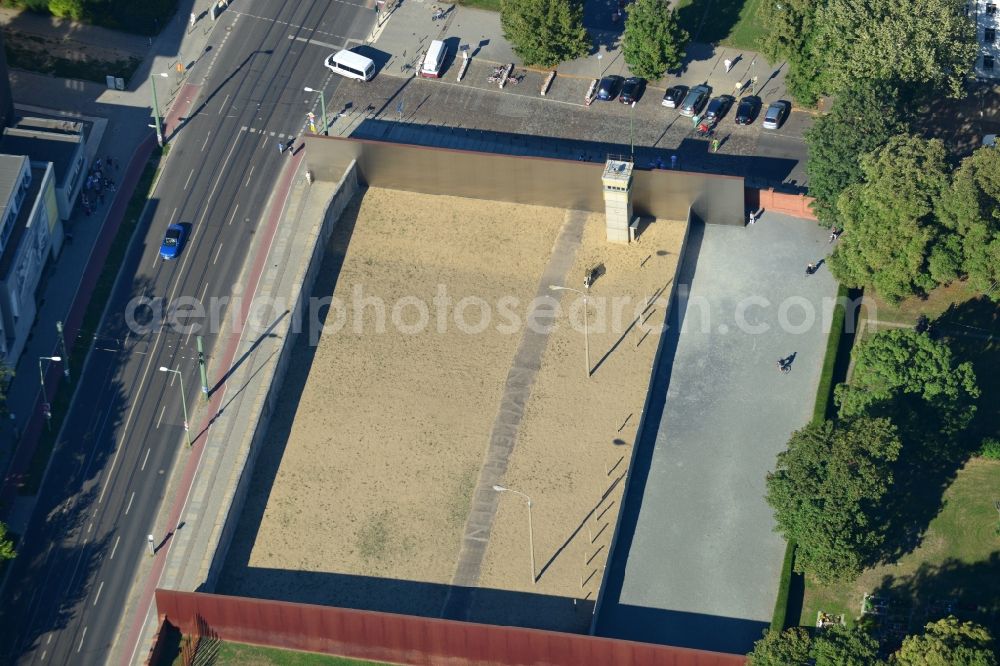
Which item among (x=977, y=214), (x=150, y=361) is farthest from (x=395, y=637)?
(x=977, y=214)

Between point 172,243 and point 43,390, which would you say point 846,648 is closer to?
point 43,390

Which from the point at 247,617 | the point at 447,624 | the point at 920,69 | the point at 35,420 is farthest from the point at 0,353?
the point at 920,69

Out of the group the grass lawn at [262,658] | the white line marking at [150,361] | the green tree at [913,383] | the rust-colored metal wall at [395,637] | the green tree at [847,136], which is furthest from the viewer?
the green tree at [847,136]

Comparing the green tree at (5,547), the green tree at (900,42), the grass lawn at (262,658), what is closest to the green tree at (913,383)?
the green tree at (900,42)

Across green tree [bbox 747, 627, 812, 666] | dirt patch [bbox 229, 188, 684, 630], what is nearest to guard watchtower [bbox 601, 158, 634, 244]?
dirt patch [bbox 229, 188, 684, 630]

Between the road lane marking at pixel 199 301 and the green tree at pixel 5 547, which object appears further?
the road lane marking at pixel 199 301

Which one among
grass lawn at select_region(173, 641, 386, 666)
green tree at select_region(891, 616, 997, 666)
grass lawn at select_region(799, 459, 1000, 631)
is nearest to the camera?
green tree at select_region(891, 616, 997, 666)

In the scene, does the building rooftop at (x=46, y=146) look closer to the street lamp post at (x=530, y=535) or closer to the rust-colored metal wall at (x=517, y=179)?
the rust-colored metal wall at (x=517, y=179)

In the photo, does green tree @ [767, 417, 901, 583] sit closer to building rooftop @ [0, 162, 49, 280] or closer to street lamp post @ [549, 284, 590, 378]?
street lamp post @ [549, 284, 590, 378]
